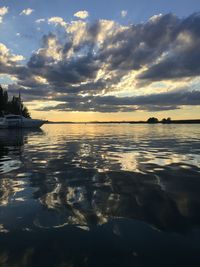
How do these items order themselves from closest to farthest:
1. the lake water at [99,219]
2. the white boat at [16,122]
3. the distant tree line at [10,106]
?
the lake water at [99,219] < the white boat at [16,122] < the distant tree line at [10,106]

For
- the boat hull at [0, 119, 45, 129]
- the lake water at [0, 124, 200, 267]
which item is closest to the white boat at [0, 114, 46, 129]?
the boat hull at [0, 119, 45, 129]

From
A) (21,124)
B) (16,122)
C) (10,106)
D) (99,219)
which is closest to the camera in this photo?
(99,219)

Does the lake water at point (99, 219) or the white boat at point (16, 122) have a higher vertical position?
the white boat at point (16, 122)

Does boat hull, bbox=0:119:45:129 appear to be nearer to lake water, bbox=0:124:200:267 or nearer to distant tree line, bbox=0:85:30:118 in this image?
distant tree line, bbox=0:85:30:118

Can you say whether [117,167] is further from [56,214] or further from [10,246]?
[10,246]

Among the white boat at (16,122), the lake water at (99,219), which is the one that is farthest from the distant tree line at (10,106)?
the lake water at (99,219)

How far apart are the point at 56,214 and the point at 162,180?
5671 millimetres

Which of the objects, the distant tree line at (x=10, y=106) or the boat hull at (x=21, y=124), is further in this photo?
the distant tree line at (x=10, y=106)

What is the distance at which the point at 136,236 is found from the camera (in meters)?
6.58

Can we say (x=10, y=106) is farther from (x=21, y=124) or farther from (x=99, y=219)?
(x=99, y=219)

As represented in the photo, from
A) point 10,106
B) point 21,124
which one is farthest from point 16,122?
point 10,106

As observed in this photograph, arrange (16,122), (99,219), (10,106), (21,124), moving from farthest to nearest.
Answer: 1. (10,106)
2. (21,124)
3. (16,122)
4. (99,219)

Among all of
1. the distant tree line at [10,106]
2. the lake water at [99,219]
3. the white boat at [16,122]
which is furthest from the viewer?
the distant tree line at [10,106]

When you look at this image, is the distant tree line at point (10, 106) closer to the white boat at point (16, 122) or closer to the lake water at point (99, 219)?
the white boat at point (16, 122)
